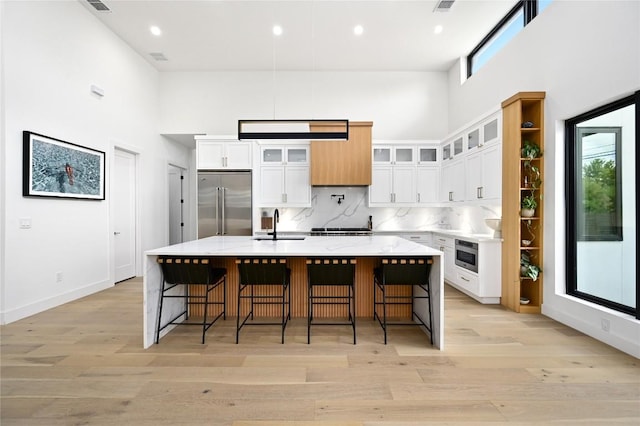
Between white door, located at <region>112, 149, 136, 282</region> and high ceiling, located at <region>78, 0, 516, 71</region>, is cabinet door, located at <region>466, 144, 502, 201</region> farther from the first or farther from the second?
white door, located at <region>112, 149, 136, 282</region>

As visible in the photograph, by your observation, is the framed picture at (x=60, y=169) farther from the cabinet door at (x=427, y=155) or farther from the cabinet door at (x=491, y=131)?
the cabinet door at (x=491, y=131)

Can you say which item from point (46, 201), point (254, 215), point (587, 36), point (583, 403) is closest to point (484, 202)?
point (587, 36)

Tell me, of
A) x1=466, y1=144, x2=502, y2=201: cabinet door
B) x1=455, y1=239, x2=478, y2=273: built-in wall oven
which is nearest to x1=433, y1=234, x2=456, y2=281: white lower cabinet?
x1=455, y1=239, x2=478, y2=273: built-in wall oven

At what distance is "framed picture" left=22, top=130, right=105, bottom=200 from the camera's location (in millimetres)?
3393

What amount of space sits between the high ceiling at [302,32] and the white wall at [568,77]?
950 mm

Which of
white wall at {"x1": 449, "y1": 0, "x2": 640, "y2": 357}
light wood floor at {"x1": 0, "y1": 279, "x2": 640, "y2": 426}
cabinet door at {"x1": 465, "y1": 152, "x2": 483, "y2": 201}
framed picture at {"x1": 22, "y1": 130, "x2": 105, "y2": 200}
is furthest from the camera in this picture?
cabinet door at {"x1": 465, "y1": 152, "x2": 483, "y2": 201}

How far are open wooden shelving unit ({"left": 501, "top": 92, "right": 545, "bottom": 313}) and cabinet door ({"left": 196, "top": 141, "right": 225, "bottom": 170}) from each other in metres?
4.49

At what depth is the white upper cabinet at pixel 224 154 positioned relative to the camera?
5453 mm

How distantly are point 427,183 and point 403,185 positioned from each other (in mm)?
463

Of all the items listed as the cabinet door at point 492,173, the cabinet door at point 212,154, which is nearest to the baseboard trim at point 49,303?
the cabinet door at point 212,154

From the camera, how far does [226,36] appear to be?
4738 mm

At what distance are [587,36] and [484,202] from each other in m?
2.04

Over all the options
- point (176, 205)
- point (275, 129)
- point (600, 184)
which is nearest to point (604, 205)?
point (600, 184)

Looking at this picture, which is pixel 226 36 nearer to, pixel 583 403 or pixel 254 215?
pixel 254 215
